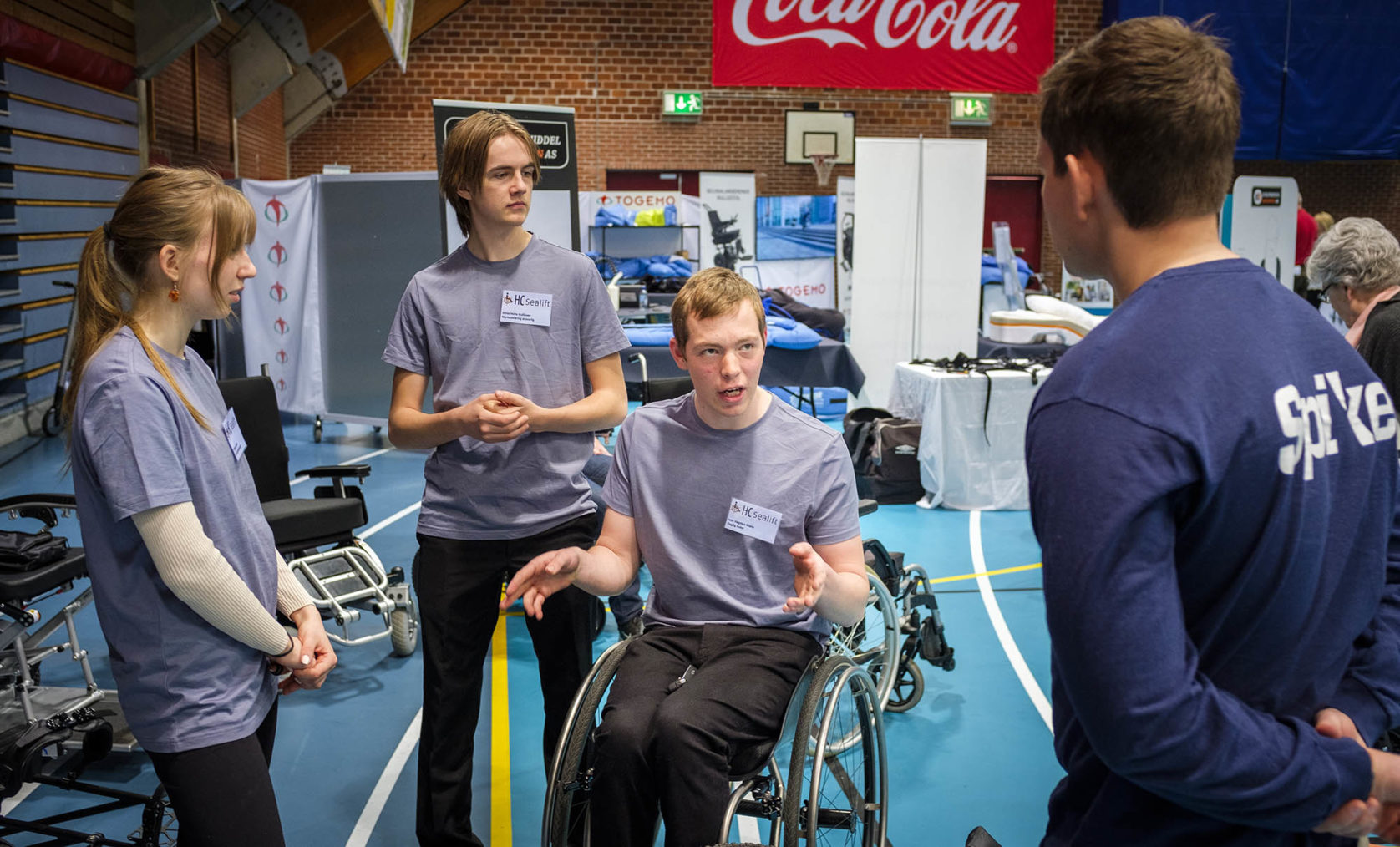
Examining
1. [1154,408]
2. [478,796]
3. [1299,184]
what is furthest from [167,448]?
[1299,184]

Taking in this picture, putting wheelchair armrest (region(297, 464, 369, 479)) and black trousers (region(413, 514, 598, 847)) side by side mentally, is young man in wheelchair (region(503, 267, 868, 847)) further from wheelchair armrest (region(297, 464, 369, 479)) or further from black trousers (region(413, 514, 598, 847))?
wheelchair armrest (region(297, 464, 369, 479))

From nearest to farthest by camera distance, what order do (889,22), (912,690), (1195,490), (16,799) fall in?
1. (1195,490)
2. (16,799)
3. (912,690)
4. (889,22)

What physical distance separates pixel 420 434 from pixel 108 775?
1645 millimetres

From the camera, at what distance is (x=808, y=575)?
5.59ft

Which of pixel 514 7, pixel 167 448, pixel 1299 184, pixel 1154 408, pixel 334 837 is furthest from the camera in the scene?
pixel 1299 184

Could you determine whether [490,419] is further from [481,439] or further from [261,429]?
[261,429]

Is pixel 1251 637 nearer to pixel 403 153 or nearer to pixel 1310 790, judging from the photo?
pixel 1310 790

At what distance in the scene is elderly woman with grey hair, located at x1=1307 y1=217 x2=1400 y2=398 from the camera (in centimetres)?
302

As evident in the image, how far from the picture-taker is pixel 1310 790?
0.87 meters

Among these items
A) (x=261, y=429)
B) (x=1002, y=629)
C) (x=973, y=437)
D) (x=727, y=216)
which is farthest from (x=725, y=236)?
(x=261, y=429)

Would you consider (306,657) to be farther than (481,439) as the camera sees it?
No

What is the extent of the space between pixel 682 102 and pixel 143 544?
14481 millimetres

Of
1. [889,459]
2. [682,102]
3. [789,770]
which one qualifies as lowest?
[889,459]

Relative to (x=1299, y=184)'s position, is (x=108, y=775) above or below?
below
